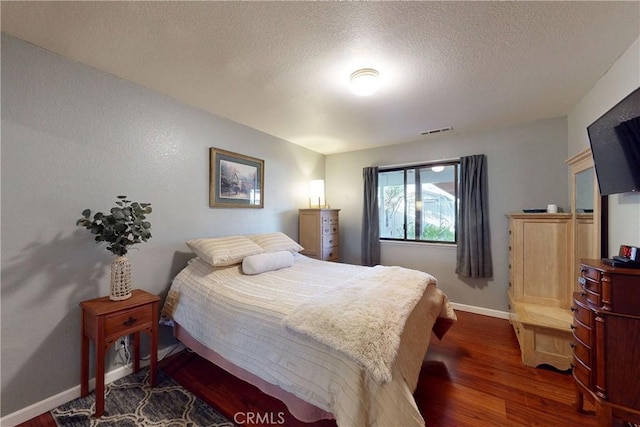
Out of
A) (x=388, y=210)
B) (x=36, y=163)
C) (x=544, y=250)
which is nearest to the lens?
(x=36, y=163)

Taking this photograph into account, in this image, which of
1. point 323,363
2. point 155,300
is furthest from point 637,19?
point 155,300

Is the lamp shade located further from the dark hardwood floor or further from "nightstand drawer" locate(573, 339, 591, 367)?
"nightstand drawer" locate(573, 339, 591, 367)

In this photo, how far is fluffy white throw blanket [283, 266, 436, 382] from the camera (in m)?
1.17

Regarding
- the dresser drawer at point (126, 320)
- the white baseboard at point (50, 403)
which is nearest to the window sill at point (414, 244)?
the dresser drawer at point (126, 320)

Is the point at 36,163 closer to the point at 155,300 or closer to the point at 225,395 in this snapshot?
the point at 155,300

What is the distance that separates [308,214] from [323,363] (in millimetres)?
2698

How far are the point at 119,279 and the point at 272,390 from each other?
136cm

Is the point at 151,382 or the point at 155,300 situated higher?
the point at 155,300

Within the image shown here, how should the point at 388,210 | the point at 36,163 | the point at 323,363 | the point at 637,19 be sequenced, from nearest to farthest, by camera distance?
the point at 323,363 < the point at 637,19 < the point at 36,163 < the point at 388,210

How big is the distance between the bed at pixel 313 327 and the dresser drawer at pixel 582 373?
84 cm

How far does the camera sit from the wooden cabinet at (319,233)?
3713mm

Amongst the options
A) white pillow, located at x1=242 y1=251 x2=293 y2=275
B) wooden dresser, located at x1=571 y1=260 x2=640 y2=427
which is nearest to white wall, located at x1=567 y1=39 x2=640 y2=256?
wooden dresser, located at x1=571 y1=260 x2=640 y2=427

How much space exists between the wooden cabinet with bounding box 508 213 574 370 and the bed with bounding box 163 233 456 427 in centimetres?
66

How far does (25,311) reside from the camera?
64.8 inches
